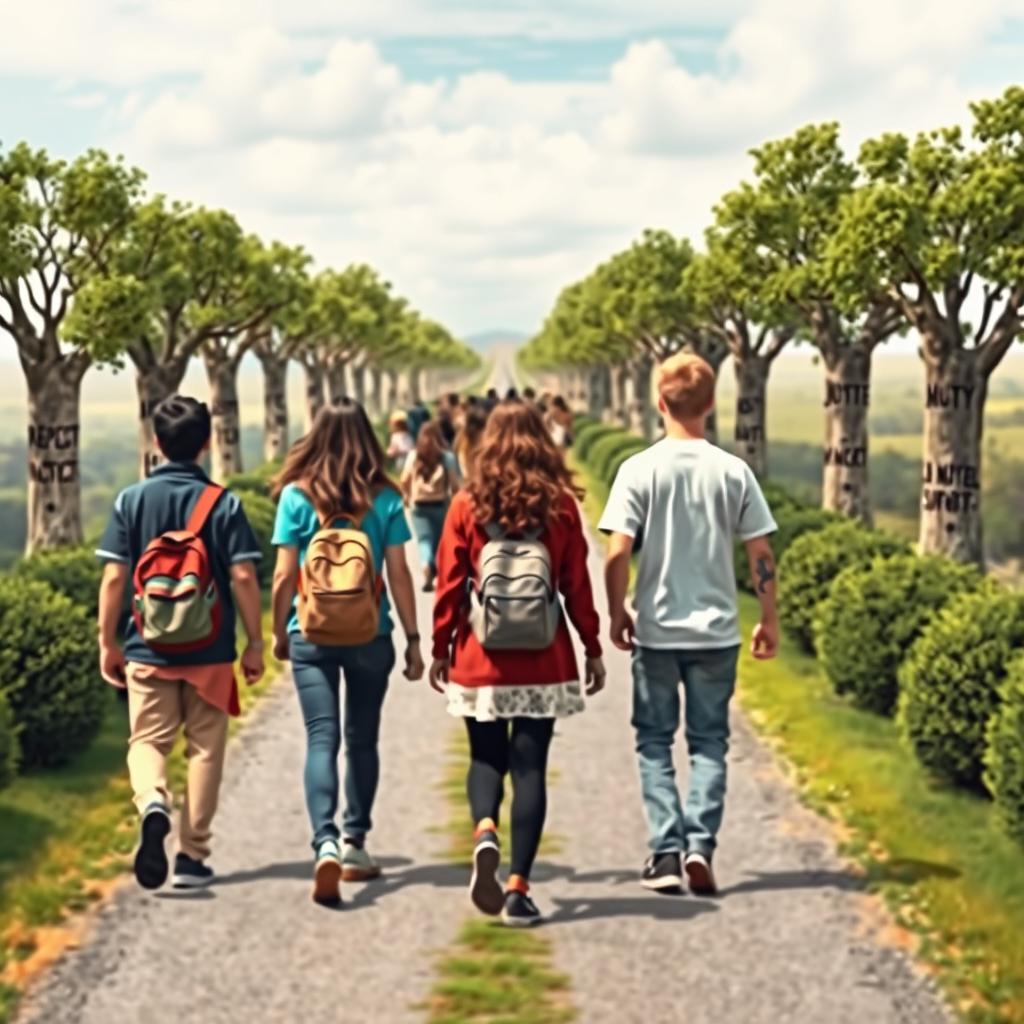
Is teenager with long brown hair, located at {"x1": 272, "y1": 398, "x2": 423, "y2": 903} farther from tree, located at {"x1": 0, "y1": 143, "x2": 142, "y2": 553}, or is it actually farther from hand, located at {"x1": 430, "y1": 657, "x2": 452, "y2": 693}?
tree, located at {"x1": 0, "y1": 143, "x2": 142, "y2": 553}

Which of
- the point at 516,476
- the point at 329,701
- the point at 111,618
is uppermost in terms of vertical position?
the point at 516,476

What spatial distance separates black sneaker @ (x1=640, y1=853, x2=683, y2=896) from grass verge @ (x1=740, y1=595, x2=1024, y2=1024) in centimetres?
93

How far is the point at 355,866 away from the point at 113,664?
55.2 inches

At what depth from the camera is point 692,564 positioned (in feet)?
22.3

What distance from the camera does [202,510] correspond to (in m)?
6.74

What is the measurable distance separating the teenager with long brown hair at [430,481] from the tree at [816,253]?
33.4ft

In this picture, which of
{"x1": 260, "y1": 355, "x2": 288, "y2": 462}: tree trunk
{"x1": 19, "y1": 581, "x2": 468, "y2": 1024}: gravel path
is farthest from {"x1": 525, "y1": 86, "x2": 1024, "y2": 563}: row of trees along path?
{"x1": 19, "y1": 581, "x2": 468, "y2": 1024}: gravel path

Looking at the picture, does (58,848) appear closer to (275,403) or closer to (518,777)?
(518,777)

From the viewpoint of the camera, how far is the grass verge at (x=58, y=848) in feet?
22.0

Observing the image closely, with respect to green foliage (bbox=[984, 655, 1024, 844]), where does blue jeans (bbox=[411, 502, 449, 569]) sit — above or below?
above

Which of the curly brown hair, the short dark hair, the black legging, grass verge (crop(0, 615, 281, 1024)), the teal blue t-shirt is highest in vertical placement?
the short dark hair

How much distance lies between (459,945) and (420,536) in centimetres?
1009

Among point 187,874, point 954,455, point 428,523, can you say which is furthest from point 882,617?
point 954,455

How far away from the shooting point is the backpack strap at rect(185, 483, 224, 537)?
6.72 metres
